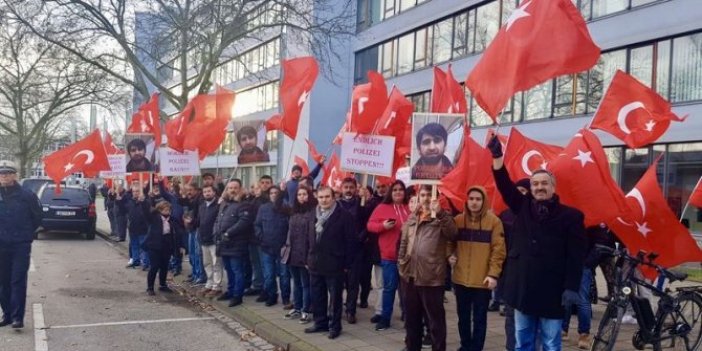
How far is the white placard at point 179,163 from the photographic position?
1129 cm

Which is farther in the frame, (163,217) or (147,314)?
(163,217)

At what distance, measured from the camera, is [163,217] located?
10008 mm

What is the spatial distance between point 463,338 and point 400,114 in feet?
12.1

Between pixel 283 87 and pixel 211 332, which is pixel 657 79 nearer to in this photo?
pixel 283 87

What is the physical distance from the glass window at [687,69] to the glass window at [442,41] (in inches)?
380

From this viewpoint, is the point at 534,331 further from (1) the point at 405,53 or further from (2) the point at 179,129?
(1) the point at 405,53

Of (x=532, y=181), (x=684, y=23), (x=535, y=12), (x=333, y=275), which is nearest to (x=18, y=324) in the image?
Answer: (x=333, y=275)

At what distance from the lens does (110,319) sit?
26.7 feet

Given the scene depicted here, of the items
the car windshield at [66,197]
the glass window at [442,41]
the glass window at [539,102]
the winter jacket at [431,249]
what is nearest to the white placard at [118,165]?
the car windshield at [66,197]

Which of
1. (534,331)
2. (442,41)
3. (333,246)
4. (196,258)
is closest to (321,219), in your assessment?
(333,246)

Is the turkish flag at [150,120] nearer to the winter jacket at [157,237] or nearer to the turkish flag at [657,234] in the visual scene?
the winter jacket at [157,237]

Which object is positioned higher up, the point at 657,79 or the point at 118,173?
the point at 657,79

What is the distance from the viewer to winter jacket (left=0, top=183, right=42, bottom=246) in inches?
292

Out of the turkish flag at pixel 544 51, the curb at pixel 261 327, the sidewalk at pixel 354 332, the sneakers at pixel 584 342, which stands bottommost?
the curb at pixel 261 327
